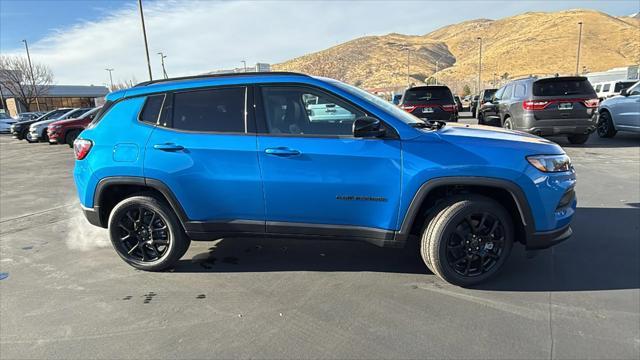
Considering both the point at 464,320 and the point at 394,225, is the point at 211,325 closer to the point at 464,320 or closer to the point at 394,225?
the point at 394,225

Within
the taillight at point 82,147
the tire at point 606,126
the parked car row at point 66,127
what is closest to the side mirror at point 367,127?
the taillight at point 82,147

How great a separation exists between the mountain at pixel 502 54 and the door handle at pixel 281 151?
234 ft

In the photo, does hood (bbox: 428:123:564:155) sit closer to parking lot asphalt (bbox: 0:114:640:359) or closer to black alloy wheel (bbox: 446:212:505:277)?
black alloy wheel (bbox: 446:212:505:277)

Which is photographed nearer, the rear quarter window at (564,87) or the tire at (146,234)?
the tire at (146,234)

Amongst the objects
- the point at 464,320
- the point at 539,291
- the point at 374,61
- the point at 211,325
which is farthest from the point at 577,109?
the point at 374,61

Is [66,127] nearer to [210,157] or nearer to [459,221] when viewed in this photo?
[210,157]

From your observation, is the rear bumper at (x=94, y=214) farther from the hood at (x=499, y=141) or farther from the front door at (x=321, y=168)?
the hood at (x=499, y=141)

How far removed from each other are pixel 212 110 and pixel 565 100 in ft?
32.0

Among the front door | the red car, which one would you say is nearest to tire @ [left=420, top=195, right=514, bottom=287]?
the front door

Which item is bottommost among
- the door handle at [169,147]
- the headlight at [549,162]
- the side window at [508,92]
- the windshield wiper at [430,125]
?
the headlight at [549,162]

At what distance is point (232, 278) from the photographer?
380 centimetres

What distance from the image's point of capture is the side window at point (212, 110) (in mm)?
3615

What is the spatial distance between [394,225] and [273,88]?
1577 mm

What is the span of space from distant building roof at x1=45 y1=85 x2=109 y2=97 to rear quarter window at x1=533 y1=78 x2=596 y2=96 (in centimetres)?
6625
